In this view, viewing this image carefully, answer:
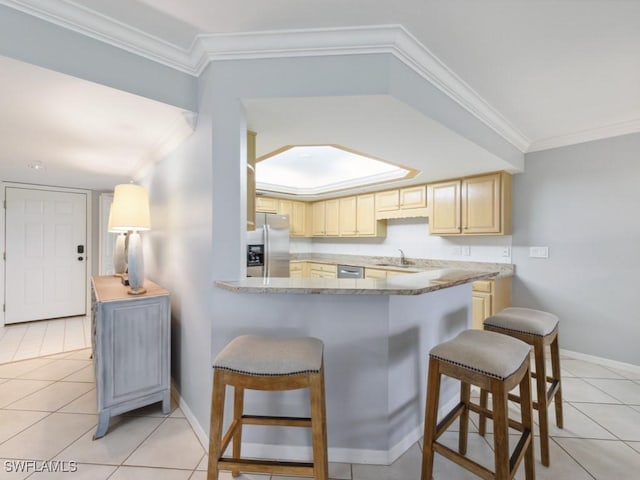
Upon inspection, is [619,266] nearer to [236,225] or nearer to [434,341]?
[434,341]

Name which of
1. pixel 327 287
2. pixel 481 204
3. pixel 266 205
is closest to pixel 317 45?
pixel 327 287

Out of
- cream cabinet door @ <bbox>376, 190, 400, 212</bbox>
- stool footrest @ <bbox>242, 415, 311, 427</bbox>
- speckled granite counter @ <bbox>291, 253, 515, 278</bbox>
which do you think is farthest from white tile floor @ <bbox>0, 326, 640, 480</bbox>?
cream cabinet door @ <bbox>376, 190, 400, 212</bbox>

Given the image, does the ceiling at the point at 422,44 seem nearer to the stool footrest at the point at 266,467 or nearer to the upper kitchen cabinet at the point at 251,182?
the upper kitchen cabinet at the point at 251,182

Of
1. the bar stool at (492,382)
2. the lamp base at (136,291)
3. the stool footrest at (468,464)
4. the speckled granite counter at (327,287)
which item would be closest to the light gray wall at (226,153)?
the speckled granite counter at (327,287)

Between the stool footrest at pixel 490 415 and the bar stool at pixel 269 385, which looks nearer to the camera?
the bar stool at pixel 269 385

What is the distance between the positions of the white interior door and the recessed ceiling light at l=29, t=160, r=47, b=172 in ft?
3.67

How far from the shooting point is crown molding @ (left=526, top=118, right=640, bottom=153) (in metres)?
2.63

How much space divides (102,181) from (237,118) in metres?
3.22

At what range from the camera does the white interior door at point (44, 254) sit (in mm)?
3922

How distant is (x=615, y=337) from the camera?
2.75m

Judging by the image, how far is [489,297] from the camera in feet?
10.2

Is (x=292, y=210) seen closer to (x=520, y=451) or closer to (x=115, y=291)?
(x=115, y=291)

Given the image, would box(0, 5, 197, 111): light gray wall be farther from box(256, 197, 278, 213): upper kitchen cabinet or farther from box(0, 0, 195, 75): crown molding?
box(256, 197, 278, 213): upper kitchen cabinet

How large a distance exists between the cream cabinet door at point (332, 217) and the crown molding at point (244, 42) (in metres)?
3.40
